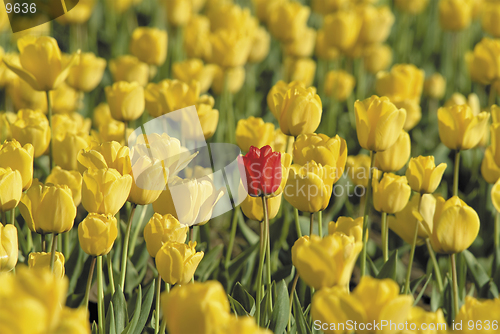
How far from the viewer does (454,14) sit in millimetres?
2932

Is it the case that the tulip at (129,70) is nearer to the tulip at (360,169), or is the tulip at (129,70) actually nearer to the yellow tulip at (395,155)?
the tulip at (360,169)

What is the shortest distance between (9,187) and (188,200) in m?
0.35

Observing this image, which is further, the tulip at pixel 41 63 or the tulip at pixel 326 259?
the tulip at pixel 41 63

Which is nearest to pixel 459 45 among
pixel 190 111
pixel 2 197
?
pixel 190 111

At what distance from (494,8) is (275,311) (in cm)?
237

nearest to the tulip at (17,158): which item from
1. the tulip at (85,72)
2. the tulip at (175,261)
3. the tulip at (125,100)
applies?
the tulip at (175,261)

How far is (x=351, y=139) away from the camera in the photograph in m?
2.67

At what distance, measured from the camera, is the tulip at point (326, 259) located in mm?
815

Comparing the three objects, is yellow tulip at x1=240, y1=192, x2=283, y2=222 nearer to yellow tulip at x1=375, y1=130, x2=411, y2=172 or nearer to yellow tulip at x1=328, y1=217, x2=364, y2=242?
yellow tulip at x1=328, y1=217, x2=364, y2=242

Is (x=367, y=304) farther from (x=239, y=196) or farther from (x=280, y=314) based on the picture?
(x=239, y=196)

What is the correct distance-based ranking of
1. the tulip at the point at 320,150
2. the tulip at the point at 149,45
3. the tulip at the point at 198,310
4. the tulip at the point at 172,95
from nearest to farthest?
the tulip at the point at 198,310 → the tulip at the point at 320,150 → the tulip at the point at 172,95 → the tulip at the point at 149,45

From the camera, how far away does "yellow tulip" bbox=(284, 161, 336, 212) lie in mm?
1097

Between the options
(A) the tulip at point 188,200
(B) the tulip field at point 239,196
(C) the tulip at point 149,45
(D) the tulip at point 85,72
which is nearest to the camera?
(B) the tulip field at point 239,196

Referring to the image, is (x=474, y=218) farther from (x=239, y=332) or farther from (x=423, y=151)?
(x=423, y=151)
